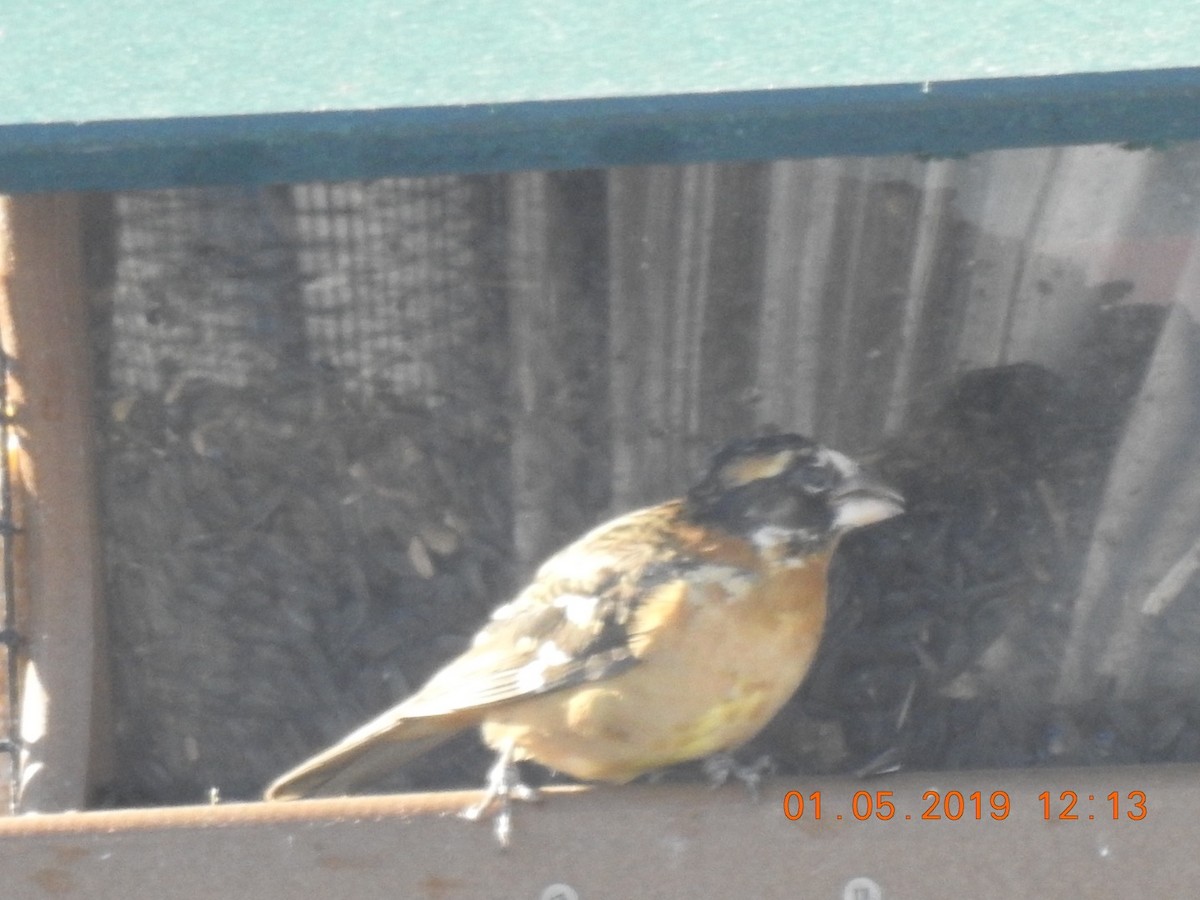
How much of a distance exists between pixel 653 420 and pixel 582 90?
1179mm

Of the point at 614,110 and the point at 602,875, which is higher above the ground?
the point at 614,110

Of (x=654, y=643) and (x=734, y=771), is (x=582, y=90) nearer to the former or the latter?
(x=654, y=643)

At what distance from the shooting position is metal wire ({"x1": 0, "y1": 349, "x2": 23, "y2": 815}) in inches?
133

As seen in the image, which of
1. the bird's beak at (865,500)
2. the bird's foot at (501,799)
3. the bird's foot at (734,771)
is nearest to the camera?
the bird's foot at (501,799)

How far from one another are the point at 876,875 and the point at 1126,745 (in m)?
0.89

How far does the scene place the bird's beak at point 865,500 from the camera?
10.9 ft

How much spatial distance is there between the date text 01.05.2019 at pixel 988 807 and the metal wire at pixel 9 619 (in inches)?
55.9

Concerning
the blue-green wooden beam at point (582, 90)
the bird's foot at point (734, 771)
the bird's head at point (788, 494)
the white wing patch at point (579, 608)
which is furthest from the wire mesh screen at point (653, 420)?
the blue-green wooden beam at point (582, 90)

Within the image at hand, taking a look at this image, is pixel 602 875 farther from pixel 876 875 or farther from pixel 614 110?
pixel 614 110

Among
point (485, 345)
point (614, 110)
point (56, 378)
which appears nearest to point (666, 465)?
point (485, 345)

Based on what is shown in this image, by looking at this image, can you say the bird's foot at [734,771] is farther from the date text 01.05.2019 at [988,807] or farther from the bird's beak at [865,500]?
the bird's beak at [865,500]

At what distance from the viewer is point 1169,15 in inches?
97.3

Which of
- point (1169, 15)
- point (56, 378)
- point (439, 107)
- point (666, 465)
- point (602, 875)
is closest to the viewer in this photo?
point (439, 107)

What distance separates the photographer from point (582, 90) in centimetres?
234
